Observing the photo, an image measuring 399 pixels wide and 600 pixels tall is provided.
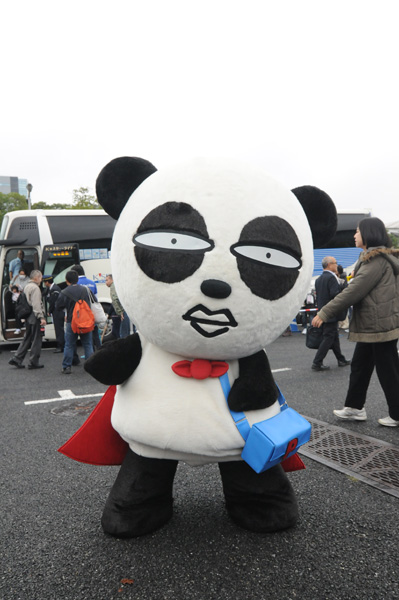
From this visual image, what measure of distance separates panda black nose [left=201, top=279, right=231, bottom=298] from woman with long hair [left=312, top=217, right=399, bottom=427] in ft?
7.95

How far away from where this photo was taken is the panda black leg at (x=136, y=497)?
2.33m

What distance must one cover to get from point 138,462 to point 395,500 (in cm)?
157

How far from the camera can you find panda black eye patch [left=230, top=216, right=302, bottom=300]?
6.66 feet

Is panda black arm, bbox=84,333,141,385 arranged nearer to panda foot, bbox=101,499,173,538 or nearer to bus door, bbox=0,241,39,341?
panda foot, bbox=101,499,173,538

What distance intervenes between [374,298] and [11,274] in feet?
29.5

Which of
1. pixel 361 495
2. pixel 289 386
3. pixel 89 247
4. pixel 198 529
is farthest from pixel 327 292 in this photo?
pixel 89 247

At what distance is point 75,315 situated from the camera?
24.0 ft

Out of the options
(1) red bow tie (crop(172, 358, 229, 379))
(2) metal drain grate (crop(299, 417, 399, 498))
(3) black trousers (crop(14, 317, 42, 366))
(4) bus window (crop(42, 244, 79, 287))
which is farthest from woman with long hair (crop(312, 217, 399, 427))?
(4) bus window (crop(42, 244, 79, 287))

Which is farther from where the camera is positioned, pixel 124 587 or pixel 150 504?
pixel 150 504

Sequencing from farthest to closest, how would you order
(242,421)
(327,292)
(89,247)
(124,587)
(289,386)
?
1. (89,247)
2. (327,292)
3. (289,386)
4. (242,421)
5. (124,587)

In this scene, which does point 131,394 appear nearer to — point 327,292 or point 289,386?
point 289,386

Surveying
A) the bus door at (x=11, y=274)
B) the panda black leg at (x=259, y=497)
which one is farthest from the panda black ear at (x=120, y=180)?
the bus door at (x=11, y=274)

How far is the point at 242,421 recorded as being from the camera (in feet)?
7.01

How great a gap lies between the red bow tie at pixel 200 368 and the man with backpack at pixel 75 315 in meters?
5.41
